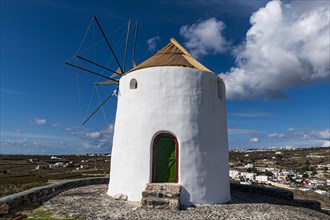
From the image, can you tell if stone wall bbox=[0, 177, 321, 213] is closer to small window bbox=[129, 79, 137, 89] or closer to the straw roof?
small window bbox=[129, 79, 137, 89]

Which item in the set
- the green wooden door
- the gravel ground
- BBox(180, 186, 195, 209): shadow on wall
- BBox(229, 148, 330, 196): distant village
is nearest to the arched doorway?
the green wooden door

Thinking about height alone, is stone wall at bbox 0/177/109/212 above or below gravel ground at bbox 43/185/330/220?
above

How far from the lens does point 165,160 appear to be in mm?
9641

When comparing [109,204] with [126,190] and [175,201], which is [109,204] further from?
[175,201]

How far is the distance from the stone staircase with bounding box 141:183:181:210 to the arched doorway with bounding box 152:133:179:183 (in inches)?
20.8

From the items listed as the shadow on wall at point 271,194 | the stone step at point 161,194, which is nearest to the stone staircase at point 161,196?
the stone step at point 161,194

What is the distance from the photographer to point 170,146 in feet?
31.6

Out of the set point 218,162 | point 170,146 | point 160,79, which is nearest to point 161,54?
point 160,79

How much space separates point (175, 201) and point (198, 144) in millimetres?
2114

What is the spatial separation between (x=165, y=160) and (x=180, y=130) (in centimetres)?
112

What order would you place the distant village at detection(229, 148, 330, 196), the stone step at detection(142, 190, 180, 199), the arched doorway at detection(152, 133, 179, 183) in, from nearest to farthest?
the stone step at detection(142, 190, 180, 199), the arched doorway at detection(152, 133, 179, 183), the distant village at detection(229, 148, 330, 196)

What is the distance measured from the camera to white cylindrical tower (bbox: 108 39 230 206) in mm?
9469

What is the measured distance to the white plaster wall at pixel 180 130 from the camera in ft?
31.0

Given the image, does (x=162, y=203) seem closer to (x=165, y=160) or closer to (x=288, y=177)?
(x=165, y=160)
